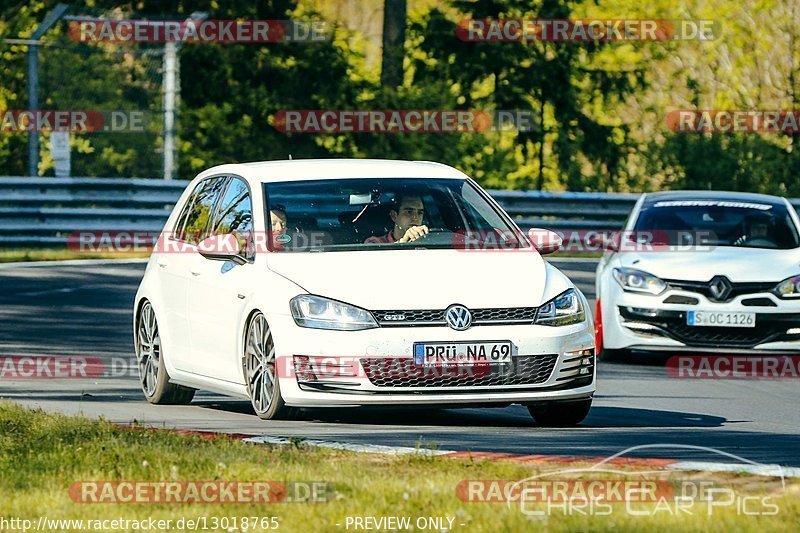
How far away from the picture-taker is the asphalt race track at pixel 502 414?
9961 mm

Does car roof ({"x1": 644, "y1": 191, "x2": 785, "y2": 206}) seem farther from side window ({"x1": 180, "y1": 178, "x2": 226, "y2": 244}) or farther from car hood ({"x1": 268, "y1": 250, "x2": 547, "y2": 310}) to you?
car hood ({"x1": 268, "y1": 250, "x2": 547, "y2": 310})

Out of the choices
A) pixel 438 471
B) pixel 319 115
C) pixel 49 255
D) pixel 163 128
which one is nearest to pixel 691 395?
pixel 438 471

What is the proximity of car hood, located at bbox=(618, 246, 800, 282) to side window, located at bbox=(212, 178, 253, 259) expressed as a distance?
15.3 feet

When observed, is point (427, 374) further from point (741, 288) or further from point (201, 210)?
point (741, 288)

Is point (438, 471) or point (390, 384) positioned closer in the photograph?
point (438, 471)

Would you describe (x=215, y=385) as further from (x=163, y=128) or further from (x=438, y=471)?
(x=163, y=128)

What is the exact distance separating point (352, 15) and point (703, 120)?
26778mm

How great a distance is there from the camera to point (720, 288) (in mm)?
15250

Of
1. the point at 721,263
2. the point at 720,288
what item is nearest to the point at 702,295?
the point at 720,288

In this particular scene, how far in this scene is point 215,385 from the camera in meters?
11.5

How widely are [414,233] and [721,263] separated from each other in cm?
A: 476

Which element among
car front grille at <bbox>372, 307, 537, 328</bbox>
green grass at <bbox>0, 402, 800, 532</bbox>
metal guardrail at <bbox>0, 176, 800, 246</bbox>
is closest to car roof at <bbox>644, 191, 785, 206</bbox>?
car front grille at <bbox>372, 307, 537, 328</bbox>
